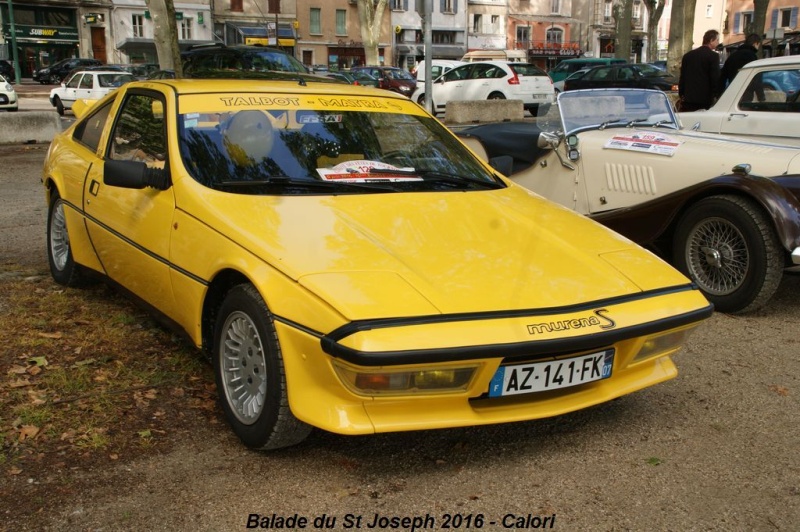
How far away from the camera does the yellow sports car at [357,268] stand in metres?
2.74

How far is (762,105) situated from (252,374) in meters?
6.17

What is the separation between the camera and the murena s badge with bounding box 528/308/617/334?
279 cm

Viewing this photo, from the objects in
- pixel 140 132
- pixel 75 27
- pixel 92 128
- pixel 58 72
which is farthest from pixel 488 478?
pixel 75 27

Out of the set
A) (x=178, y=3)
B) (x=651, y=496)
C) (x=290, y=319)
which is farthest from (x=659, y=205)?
(x=178, y=3)

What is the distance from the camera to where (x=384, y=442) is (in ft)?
10.8

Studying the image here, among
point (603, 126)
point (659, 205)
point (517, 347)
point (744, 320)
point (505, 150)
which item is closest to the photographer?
point (517, 347)

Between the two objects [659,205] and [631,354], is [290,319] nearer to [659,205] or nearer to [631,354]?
[631,354]

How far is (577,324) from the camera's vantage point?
2.85 m

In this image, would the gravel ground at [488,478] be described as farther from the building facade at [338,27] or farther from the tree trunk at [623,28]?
the building facade at [338,27]

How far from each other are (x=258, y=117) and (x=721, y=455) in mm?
2625

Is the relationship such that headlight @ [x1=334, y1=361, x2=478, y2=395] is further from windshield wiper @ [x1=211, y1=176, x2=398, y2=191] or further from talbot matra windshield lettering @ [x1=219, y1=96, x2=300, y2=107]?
talbot matra windshield lettering @ [x1=219, y1=96, x2=300, y2=107]

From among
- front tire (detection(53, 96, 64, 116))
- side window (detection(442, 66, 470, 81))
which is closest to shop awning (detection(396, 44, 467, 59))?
front tire (detection(53, 96, 64, 116))

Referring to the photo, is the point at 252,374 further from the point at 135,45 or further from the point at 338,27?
the point at 338,27

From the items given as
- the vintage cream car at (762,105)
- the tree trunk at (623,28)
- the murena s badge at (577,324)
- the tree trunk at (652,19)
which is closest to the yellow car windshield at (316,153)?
the murena s badge at (577,324)
